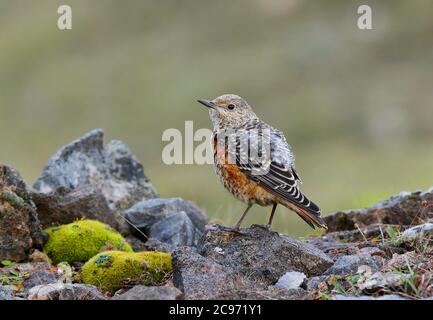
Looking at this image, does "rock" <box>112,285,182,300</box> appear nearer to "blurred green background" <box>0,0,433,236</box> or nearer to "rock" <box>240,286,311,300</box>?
"rock" <box>240,286,311,300</box>

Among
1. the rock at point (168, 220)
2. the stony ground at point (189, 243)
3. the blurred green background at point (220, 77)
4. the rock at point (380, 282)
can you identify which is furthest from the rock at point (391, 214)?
the blurred green background at point (220, 77)

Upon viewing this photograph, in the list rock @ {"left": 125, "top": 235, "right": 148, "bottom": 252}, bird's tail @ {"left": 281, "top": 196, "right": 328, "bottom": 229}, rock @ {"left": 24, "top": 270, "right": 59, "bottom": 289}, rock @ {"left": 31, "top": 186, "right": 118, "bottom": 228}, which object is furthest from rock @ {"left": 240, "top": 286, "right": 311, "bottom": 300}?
rock @ {"left": 31, "top": 186, "right": 118, "bottom": 228}

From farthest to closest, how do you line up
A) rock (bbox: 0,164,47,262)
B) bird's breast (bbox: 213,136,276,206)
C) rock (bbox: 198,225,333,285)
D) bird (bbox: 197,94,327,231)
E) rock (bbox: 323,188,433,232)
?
rock (bbox: 323,188,433,232) → rock (bbox: 0,164,47,262) → bird's breast (bbox: 213,136,276,206) → bird (bbox: 197,94,327,231) → rock (bbox: 198,225,333,285)

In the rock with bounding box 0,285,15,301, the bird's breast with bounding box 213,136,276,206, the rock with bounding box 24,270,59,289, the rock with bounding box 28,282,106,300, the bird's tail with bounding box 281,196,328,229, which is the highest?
the bird's breast with bounding box 213,136,276,206

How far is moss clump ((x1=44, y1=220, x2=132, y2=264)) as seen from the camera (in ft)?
35.1

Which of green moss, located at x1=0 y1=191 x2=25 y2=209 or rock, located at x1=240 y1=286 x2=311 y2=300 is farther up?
green moss, located at x1=0 y1=191 x2=25 y2=209

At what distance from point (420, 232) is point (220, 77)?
28891mm

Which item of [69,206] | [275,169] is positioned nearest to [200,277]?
[275,169]

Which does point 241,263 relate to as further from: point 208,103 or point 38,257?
point 38,257

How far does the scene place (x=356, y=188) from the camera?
23.0 metres

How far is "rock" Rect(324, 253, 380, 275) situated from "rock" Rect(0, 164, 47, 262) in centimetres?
335

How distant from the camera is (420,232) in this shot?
30.6 ft
